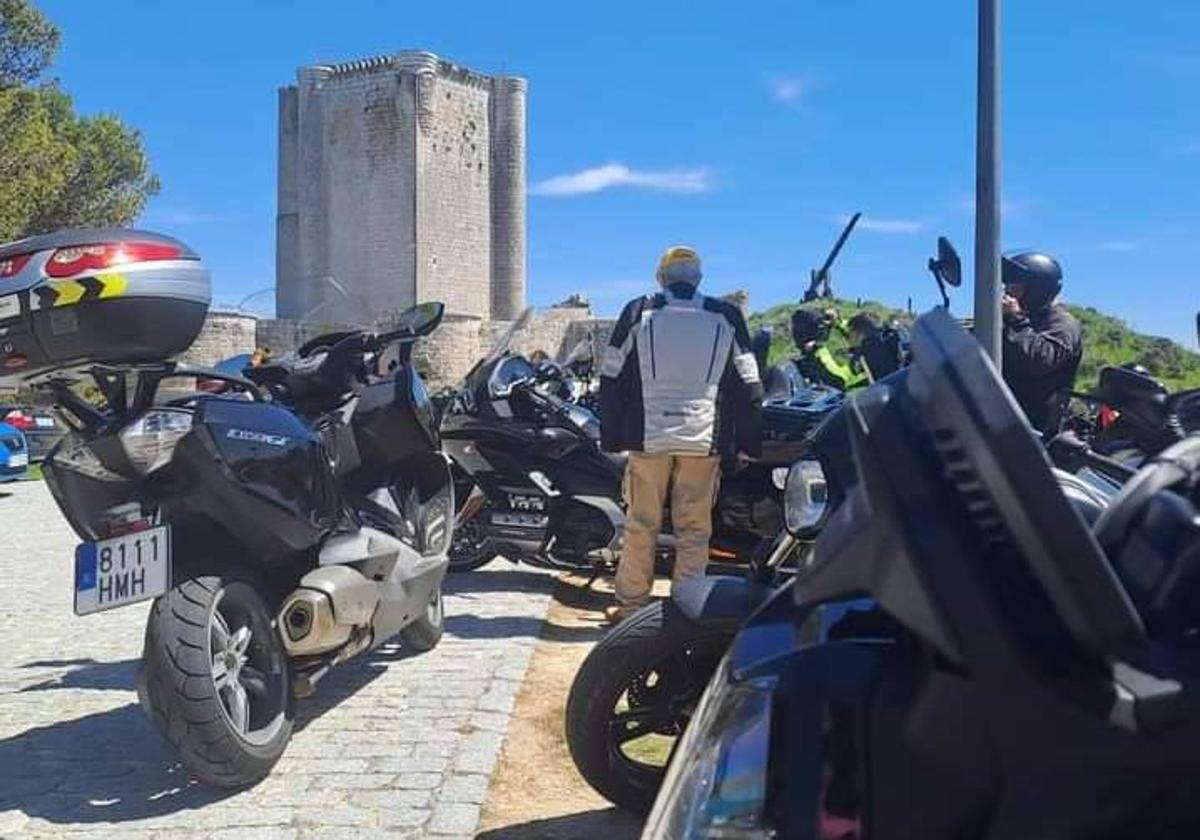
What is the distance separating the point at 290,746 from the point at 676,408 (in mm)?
2343

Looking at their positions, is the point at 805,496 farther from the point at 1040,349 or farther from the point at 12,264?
the point at 1040,349

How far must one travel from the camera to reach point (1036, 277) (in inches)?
218

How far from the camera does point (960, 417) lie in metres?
0.95

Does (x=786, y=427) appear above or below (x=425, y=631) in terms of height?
above

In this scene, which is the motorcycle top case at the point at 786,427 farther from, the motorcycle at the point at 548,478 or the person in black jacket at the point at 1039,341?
the person in black jacket at the point at 1039,341

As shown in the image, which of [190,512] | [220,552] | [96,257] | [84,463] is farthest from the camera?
[220,552]

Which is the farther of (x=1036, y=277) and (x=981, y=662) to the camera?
(x=1036, y=277)

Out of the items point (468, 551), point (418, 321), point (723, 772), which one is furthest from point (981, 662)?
point (468, 551)

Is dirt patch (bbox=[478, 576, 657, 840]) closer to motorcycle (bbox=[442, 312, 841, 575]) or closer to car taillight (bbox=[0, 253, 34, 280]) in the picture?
motorcycle (bbox=[442, 312, 841, 575])

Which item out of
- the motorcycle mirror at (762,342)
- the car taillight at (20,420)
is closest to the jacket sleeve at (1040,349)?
the motorcycle mirror at (762,342)

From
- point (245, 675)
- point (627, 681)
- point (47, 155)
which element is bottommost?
point (245, 675)

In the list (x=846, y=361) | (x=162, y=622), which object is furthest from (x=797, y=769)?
(x=846, y=361)

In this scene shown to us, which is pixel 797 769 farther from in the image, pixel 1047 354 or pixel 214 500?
pixel 1047 354

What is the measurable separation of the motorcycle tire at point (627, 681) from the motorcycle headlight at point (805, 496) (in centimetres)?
35
